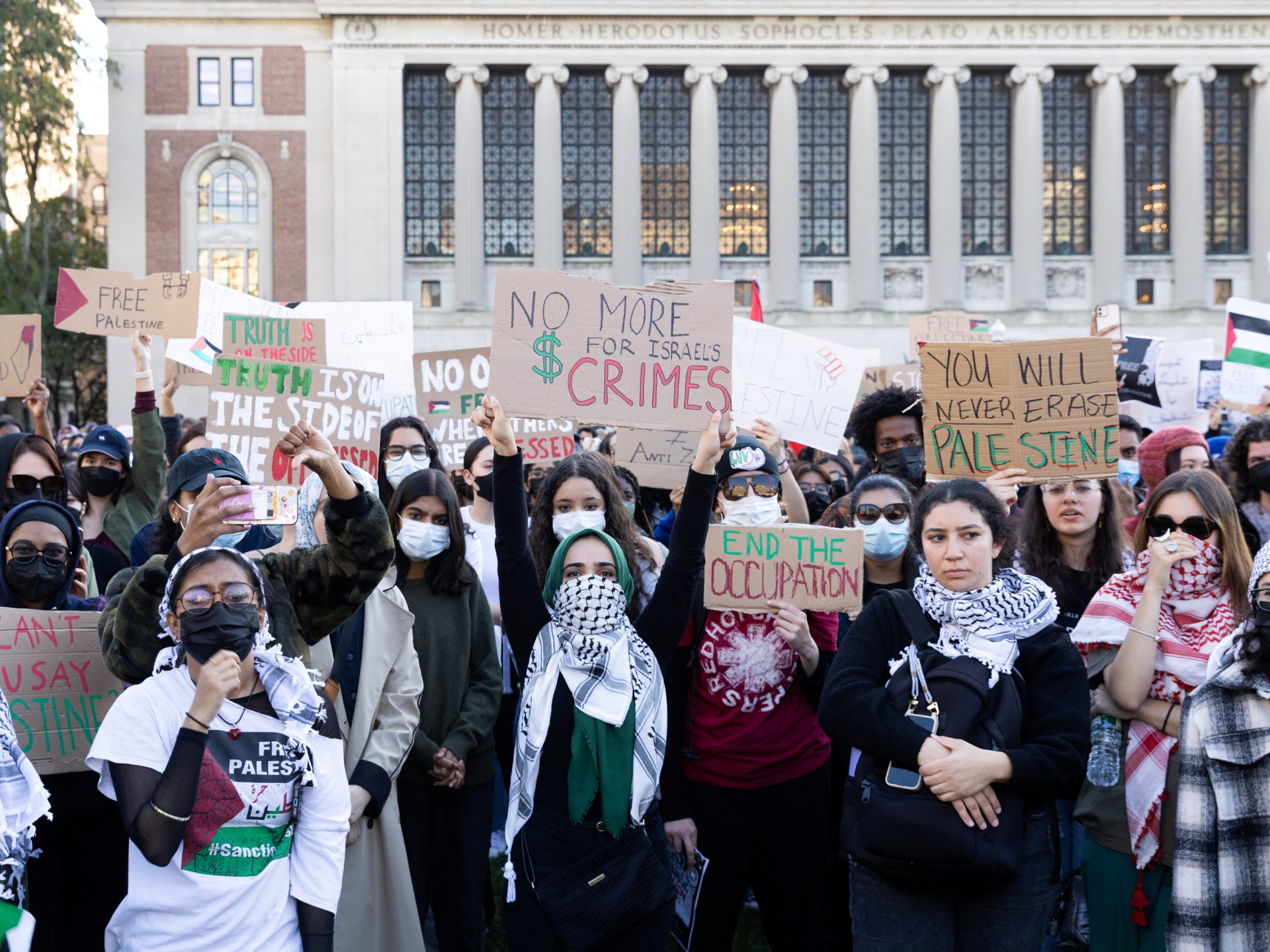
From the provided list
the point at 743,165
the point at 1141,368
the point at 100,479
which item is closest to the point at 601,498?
the point at 100,479

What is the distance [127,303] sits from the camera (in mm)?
10398

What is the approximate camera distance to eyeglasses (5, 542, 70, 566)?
4.68 meters

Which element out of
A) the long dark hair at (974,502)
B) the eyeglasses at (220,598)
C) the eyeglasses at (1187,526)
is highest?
the long dark hair at (974,502)

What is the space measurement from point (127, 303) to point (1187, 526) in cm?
876

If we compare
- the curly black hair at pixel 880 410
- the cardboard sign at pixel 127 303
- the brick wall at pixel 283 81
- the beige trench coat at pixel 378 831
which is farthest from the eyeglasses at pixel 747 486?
the brick wall at pixel 283 81

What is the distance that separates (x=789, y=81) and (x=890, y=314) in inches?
306

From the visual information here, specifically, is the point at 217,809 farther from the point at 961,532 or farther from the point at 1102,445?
the point at 1102,445

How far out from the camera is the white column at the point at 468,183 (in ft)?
123

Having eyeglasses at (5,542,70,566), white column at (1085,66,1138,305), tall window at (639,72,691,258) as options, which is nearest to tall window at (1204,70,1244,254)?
white column at (1085,66,1138,305)

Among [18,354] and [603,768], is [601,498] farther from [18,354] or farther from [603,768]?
[18,354]

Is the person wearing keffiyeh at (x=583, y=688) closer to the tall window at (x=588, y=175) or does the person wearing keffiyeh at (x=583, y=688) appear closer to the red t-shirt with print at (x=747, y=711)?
the red t-shirt with print at (x=747, y=711)

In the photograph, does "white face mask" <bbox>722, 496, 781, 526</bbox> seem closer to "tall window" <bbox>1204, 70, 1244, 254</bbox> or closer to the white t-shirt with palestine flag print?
the white t-shirt with palestine flag print

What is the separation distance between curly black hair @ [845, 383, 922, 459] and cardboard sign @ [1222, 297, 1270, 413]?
15.6 ft

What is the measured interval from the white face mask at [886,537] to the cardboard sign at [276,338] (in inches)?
186
